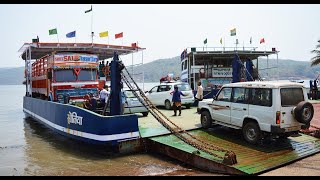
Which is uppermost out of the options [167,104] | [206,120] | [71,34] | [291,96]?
[71,34]

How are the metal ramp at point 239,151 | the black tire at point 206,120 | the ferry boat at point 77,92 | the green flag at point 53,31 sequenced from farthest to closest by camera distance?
the green flag at point 53,31 < the black tire at point 206,120 < the ferry boat at point 77,92 < the metal ramp at point 239,151

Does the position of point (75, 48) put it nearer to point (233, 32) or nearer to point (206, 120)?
point (206, 120)

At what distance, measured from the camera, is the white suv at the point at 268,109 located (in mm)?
8023

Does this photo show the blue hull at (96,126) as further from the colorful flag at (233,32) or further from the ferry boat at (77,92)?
the colorful flag at (233,32)

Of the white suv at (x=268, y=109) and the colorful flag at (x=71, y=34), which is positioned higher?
the colorful flag at (x=71, y=34)

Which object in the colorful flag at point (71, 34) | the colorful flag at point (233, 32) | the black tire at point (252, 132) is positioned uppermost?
the colorful flag at point (233, 32)

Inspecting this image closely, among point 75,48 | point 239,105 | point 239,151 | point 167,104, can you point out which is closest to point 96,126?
point 239,151

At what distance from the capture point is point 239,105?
30.2ft

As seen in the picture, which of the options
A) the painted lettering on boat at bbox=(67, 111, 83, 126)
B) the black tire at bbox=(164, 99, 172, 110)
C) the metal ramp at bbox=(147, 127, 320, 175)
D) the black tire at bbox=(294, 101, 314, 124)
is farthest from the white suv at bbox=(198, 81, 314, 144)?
the black tire at bbox=(164, 99, 172, 110)

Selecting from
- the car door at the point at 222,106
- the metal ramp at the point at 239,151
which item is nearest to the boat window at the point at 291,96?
the metal ramp at the point at 239,151

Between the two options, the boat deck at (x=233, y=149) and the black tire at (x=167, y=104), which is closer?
the boat deck at (x=233, y=149)

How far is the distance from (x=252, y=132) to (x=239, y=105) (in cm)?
96

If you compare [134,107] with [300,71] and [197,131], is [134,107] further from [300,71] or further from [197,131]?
[300,71]

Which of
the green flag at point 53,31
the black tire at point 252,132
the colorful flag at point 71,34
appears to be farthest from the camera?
the colorful flag at point 71,34
